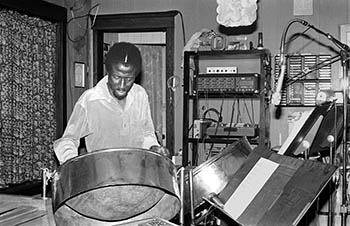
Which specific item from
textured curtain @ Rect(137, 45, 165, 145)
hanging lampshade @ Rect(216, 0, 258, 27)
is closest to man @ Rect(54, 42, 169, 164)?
hanging lampshade @ Rect(216, 0, 258, 27)

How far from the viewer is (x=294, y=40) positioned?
455 cm

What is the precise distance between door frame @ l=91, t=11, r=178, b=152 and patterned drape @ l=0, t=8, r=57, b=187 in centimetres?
67

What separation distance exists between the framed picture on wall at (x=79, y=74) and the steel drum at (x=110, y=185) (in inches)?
141

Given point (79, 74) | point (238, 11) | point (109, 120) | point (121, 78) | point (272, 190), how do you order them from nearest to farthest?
point (272, 190), point (121, 78), point (109, 120), point (238, 11), point (79, 74)

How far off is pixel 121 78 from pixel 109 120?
1.25 ft

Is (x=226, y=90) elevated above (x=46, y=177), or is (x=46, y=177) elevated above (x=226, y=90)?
(x=226, y=90)

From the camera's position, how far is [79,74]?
16.2 ft

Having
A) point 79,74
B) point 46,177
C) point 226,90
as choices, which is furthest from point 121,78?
point 79,74

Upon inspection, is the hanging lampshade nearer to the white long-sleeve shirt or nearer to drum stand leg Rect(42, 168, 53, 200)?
the white long-sleeve shirt

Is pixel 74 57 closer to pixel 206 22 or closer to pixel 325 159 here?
pixel 206 22

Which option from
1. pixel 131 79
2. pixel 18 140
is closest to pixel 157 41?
pixel 18 140

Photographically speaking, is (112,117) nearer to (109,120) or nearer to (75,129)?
(109,120)

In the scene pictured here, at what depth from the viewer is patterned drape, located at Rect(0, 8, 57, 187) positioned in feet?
12.6

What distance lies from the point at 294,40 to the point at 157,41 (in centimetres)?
180
